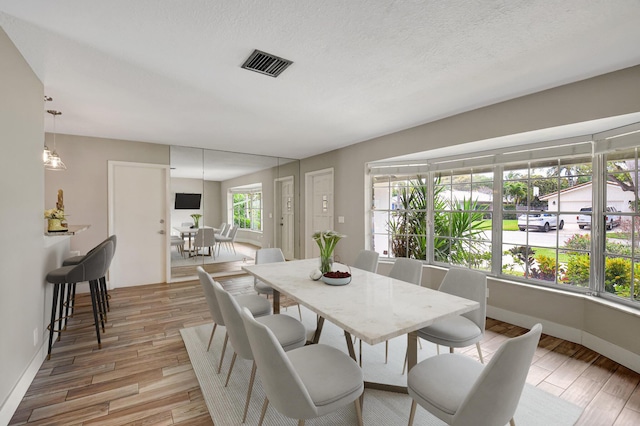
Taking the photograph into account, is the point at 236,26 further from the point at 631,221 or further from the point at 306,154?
the point at 306,154

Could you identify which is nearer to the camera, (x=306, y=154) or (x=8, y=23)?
(x=8, y=23)

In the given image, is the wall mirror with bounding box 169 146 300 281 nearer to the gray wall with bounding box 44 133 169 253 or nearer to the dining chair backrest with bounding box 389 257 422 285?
the gray wall with bounding box 44 133 169 253

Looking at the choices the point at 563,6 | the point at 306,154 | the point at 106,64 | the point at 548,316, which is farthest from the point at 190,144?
the point at 548,316

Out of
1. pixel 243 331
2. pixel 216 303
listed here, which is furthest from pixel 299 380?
pixel 216 303

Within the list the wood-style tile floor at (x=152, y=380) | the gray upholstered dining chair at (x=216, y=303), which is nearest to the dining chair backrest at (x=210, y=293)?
the gray upholstered dining chair at (x=216, y=303)

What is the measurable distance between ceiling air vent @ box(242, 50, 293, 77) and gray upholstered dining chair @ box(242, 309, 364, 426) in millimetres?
1796

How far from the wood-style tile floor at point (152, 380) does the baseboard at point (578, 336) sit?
6 centimetres

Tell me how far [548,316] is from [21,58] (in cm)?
518

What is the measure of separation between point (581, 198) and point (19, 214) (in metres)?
4.92

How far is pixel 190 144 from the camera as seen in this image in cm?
486

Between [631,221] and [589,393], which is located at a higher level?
[631,221]

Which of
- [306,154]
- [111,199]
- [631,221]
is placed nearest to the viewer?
[631,221]

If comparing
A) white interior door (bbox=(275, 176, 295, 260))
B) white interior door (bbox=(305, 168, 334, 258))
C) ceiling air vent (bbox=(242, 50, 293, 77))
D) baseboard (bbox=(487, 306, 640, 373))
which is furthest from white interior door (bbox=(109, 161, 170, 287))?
baseboard (bbox=(487, 306, 640, 373))

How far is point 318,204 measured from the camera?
5.94m
